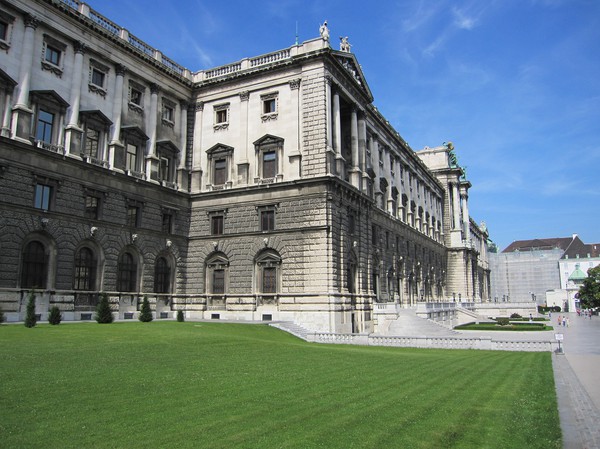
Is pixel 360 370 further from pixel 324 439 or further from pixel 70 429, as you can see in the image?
pixel 70 429

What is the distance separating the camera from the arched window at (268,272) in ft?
138

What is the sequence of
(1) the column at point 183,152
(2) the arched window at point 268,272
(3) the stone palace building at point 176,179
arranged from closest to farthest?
(3) the stone palace building at point 176,179
(2) the arched window at point 268,272
(1) the column at point 183,152

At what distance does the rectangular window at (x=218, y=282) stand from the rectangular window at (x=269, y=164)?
962 cm

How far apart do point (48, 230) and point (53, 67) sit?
1204cm

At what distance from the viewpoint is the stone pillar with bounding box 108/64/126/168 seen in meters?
39.5

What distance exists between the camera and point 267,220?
1711 inches

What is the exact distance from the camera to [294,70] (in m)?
44.6

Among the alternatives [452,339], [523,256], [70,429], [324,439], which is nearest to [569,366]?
[452,339]

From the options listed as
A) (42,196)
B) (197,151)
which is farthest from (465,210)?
(42,196)

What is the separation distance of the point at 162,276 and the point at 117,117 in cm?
1391

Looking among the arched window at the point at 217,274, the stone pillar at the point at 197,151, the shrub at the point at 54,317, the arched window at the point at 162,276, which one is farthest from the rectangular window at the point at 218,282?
the shrub at the point at 54,317

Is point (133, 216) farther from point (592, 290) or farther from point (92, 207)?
point (592, 290)

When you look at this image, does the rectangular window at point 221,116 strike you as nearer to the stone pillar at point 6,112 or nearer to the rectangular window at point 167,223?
the rectangular window at point 167,223

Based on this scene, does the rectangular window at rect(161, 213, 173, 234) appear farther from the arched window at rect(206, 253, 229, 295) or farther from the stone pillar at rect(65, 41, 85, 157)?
the stone pillar at rect(65, 41, 85, 157)
